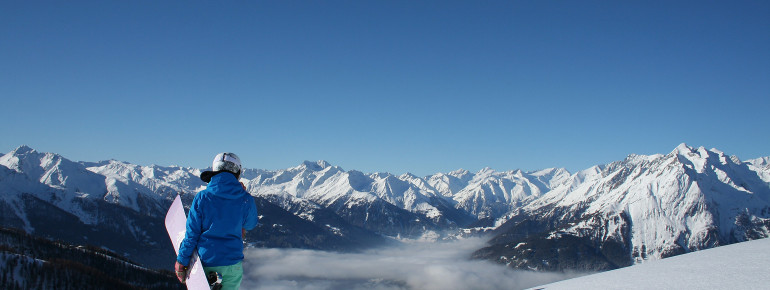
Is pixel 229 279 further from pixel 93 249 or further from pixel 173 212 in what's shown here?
pixel 93 249

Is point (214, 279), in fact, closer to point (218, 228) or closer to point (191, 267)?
point (191, 267)

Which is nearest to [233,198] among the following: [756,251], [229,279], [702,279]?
[229,279]

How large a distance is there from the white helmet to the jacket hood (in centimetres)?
24

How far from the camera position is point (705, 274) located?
1048cm

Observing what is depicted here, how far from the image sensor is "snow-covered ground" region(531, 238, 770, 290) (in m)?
9.48

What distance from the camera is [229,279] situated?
8.38 metres

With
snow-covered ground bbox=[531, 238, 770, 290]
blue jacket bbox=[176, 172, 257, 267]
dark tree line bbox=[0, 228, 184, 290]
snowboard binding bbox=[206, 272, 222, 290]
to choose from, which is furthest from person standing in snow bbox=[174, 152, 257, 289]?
dark tree line bbox=[0, 228, 184, 290]

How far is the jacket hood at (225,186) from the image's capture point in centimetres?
796

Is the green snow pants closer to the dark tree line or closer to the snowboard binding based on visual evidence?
the snowboard binding

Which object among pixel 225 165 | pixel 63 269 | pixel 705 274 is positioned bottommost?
pixel 63 269

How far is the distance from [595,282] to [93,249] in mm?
216456

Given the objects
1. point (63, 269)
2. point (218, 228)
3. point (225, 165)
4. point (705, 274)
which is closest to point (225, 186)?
point (225, 165)

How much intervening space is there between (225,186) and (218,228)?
81 cm

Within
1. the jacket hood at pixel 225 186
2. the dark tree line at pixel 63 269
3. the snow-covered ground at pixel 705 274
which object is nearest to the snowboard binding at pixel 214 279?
the jacket hood at pixel 225 186
